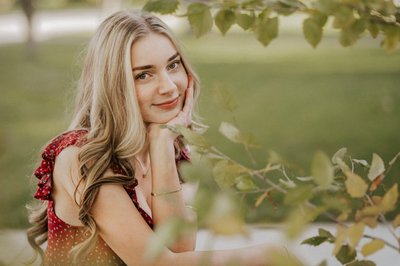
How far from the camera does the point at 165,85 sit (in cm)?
262

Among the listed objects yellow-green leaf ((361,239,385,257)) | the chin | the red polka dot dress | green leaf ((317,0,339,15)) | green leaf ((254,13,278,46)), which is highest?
green leaf ((317,0,339,15))

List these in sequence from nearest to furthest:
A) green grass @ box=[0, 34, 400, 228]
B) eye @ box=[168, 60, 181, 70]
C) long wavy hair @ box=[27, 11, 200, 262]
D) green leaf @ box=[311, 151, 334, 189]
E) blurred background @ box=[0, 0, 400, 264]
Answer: green leaf @ box=[311, 151, 334, 189] → long wavy hair @ box=[27, 11, 200, 262] → eye @ box=[168, 60, 181, 70] → blurred background @ box=[0, 0, 400, 264] → green grass @ box=[0, 34, 400, 228]

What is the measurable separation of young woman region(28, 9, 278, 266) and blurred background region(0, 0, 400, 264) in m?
0.57

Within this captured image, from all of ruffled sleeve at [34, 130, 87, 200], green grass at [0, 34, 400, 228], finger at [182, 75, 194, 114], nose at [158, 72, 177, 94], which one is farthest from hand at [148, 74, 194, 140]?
green grass at [0, 34, 400, 228]

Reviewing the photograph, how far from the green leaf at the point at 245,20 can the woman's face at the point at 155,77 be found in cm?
110

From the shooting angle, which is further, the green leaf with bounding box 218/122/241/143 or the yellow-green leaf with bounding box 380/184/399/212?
the green leaf with bounding box 218/122/241/143

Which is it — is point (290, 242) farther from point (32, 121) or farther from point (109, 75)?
point (32, 121)

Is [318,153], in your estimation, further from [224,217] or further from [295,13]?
[295,13]

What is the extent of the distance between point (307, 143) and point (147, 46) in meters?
5.66

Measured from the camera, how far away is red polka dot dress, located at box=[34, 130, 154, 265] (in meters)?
2.62

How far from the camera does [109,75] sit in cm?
266

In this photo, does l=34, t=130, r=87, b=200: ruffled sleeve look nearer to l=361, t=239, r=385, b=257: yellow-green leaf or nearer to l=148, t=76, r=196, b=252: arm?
l=148, t=76, r=196, b=252: arm

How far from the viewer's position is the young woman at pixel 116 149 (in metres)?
2.48

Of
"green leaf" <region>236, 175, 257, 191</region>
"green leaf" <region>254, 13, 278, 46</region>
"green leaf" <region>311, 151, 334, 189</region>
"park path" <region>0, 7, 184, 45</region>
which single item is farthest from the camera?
"park path" <region>0, 7, 184, 45</region>
